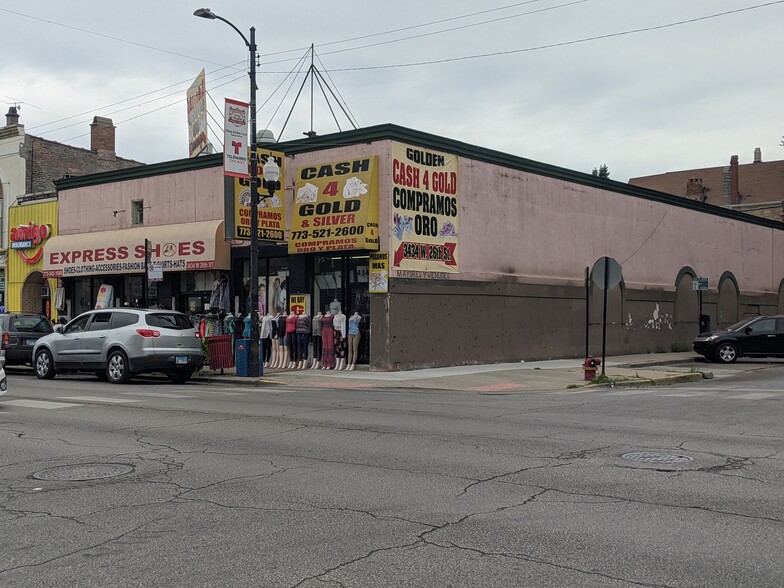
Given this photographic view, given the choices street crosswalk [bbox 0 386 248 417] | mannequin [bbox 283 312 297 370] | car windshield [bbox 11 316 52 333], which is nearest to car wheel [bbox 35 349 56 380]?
car windshield [bbox 11 316 52 333]

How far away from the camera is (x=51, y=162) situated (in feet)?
118

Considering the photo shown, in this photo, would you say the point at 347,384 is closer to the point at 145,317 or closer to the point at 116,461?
the point at 145,317

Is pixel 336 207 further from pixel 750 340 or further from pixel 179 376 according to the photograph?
pixel 750 340

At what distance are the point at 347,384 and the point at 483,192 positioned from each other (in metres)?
8.81

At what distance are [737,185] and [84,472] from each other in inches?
2288

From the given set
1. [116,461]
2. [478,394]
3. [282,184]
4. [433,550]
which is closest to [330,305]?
[282,184]

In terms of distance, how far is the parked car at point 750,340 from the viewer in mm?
25234

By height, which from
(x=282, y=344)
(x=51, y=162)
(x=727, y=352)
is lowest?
(x=727, y=352)

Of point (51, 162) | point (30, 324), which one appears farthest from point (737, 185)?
point (30, 324)

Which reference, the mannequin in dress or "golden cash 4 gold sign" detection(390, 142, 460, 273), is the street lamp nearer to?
the mannequin in dress

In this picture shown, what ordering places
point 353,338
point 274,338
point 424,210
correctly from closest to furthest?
point 353,338, point 424,210, point 274,338

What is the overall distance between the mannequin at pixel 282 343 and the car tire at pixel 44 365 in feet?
20.3

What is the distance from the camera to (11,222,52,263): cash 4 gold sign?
31812 mm

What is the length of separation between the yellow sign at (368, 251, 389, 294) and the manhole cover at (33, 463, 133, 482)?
13.4 m
